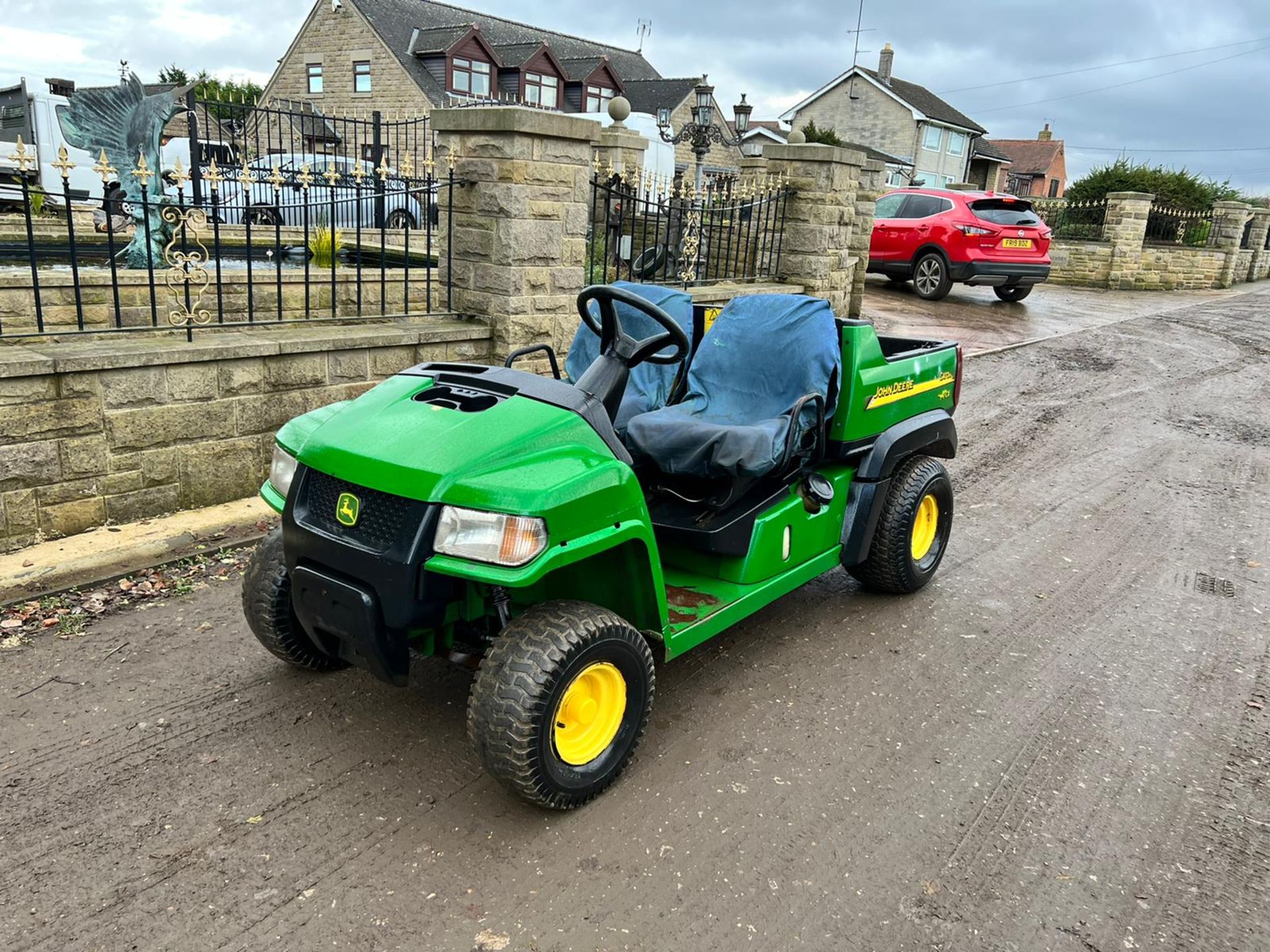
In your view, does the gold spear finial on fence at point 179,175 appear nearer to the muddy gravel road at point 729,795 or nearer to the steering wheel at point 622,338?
the muddy gravel road at point 729,795

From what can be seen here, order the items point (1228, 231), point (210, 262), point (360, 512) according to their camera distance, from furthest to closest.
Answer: point (1228, 231) < point (210, 262) < point (360, 512)

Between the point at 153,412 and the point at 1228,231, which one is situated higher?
the point at 1228,231


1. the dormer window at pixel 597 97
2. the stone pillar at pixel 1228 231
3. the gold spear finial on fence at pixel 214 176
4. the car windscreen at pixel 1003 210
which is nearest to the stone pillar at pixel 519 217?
the gold spear finial on fence at pixel 214 176

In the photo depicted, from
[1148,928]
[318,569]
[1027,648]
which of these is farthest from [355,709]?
[1027,648]

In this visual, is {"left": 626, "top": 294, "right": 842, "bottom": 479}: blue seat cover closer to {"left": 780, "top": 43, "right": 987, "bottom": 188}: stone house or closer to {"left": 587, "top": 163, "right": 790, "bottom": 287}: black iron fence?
{"left": 587, "top": 163, "right": 790, "bottom": 287}: black iron fence

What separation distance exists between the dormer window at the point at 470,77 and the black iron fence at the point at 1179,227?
25151 millimetres

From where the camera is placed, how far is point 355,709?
326 centimetres

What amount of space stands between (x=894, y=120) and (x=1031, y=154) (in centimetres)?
2287

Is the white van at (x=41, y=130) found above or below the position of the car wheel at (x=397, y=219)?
above

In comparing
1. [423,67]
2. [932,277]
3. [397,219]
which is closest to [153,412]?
[397,219]

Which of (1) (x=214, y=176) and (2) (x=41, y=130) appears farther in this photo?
(2) (x=41, y=130)

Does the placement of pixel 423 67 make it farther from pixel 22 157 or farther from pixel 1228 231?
pixel 22 157

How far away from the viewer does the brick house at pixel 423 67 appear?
114 feet

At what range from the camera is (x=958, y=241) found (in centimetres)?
1370
